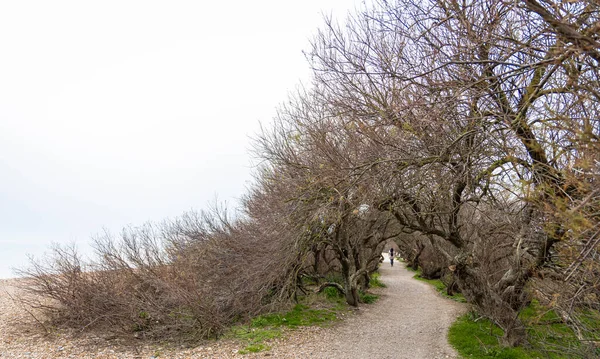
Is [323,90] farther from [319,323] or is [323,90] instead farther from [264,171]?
[319,323]

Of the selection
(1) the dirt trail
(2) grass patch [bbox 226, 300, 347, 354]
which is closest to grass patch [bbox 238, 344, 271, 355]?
(2) grass patch [bbox 226, 300, 347, 354]

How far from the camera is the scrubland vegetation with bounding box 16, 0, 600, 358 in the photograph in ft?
12.9

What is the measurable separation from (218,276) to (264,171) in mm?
3393

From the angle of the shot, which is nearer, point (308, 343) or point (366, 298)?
point (308, 343)

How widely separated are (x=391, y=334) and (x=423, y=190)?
15.4ft

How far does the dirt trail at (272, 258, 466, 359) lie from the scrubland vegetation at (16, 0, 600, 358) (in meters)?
1.36

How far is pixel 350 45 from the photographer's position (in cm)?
754

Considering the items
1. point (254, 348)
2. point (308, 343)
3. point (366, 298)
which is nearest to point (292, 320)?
point (308, 343)

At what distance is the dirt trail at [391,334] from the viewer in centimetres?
885

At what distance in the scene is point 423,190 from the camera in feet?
26.2

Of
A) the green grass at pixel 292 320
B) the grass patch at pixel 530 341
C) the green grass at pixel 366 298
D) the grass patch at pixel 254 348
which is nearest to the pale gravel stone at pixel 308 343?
the grass patch at pixel 254 348

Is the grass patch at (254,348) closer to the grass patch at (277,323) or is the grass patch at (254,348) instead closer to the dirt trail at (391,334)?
the grass patch at (277,323)

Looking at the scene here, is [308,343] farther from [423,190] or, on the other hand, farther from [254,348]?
[423,190]

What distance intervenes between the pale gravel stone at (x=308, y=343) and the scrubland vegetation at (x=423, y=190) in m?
0.67
